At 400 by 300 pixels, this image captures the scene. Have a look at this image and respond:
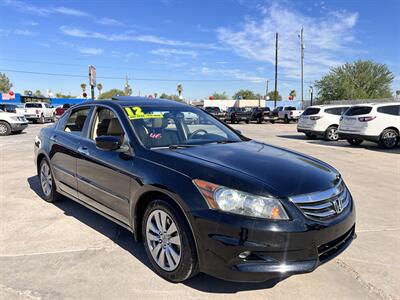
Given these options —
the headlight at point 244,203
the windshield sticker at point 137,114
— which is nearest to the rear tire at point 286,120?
the windshield sticker at point 137,114

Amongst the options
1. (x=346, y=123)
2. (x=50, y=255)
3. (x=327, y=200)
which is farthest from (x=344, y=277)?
(x=346, y=123)

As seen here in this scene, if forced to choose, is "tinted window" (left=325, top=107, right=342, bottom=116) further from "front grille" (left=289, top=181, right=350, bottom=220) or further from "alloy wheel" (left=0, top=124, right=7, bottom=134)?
"alloy wheel" (left=0, top=124, right=7, bottom=134)

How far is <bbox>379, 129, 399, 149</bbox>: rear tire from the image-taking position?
43.7 ft

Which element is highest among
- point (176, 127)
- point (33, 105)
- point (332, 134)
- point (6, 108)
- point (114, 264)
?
point (33, 105)

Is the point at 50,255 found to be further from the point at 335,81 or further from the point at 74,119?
the point at 335,81

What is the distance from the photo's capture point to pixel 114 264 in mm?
3566

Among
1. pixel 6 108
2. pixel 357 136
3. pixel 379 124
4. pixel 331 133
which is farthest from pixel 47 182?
pixel 6 108

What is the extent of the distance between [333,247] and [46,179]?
14.9 ft

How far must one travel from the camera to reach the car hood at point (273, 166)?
9.48 feet

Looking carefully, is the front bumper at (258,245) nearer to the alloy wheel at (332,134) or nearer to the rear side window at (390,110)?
the rear side window at (390,110)

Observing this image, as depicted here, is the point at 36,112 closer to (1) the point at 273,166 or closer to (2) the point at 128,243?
(2) the point at 128,243

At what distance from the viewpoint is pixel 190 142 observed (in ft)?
13.0

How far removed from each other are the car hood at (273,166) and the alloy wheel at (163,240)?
0.63 meters

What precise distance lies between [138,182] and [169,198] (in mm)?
439
